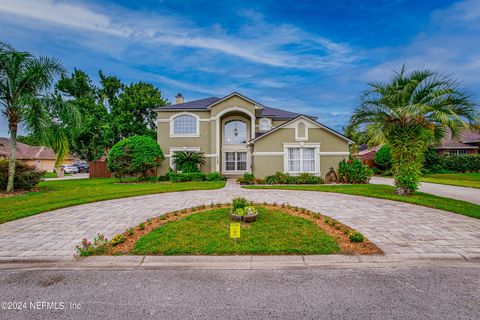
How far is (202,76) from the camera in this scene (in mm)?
31094

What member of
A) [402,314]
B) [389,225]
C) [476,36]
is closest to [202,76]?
[476,36]

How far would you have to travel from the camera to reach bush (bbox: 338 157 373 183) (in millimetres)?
15898

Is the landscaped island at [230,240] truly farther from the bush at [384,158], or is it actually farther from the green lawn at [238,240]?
the bush at [384,158]

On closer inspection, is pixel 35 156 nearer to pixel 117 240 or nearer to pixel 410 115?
pixel 117 240

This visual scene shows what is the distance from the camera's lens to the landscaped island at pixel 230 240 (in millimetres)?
4383

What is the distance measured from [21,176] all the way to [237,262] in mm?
14859

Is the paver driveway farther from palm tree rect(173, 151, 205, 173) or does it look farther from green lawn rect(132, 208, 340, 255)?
palm tree rect(173, 151, 205, 173)

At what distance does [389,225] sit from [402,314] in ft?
13.3

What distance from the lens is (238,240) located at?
15.8ft

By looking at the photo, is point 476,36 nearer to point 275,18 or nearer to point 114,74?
point 275,18

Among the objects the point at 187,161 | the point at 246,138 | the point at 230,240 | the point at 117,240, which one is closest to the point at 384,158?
the point at 246,138

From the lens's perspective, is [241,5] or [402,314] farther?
[241,5]

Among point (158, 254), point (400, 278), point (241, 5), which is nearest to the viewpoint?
point (400, 278)

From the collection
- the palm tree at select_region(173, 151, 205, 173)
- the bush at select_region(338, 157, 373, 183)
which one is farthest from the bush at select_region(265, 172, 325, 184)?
the palm tree at select_region(173, 151, 205, 173)
